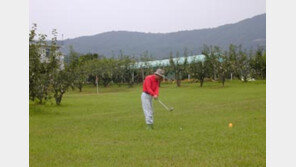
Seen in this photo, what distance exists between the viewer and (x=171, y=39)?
174 meters

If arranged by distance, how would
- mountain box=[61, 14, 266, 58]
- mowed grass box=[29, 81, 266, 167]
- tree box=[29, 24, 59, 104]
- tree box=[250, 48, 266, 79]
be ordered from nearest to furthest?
mowed grass box=[29, 81, 266, 167] < tree box=[29, 24, 59, 104] < tree box=[250, 48, 266, 79] < mountain box=[61, 14, 266, 58]

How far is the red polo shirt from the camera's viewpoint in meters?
12.1

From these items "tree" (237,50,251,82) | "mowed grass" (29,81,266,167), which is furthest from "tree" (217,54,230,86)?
"mowed grass" (29,81,266,167)

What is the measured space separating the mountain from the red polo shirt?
135228 millimetres

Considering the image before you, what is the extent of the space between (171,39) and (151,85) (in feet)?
537

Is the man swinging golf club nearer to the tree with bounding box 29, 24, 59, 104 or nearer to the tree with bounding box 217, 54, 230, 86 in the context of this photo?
the tree with bounding box 29, 24, 59, 104

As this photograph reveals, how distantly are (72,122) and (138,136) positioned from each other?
4955mm

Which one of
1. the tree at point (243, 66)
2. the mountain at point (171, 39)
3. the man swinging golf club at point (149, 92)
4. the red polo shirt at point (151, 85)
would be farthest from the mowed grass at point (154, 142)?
the mountain at point (171, 39)

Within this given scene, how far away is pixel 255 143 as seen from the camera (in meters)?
9.16

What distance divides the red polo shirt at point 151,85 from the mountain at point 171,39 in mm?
135228

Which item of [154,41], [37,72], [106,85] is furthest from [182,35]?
[37,72]

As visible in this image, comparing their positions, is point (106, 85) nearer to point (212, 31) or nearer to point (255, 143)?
point (255, 143)

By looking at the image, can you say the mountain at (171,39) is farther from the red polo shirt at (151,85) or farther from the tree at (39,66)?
the red polo shirt at (151,85)

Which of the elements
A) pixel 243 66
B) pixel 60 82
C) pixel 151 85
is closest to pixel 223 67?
pixel 243 66
